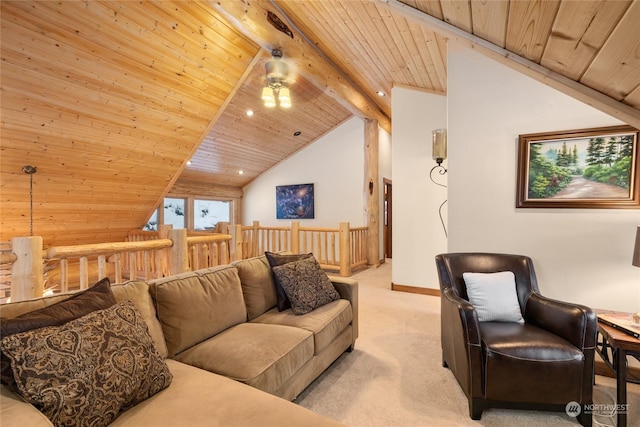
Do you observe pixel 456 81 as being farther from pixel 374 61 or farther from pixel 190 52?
pixel 190 52

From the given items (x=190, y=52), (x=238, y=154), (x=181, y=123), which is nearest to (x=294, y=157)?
(x=238, y=154)

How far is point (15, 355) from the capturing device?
3.06 feet

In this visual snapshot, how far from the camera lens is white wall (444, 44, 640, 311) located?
7.43ft

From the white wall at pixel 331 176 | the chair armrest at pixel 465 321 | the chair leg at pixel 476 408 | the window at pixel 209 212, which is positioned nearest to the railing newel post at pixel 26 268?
the chair armrest at pixel 465 321

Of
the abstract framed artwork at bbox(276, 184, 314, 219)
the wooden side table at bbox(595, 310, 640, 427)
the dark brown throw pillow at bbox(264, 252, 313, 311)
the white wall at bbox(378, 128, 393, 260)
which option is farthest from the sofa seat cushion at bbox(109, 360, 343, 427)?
the abstract framed artwork at bbox(276, 184, 314, 219)

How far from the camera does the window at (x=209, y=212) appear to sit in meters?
6.92

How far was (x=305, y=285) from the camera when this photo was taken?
7.60ft

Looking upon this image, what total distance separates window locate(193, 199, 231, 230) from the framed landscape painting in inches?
249

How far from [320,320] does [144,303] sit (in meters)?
1.09

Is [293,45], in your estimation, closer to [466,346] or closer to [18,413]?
[466,346]

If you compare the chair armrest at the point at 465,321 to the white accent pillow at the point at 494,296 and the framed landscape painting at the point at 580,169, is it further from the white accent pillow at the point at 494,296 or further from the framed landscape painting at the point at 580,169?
the framed landscape painting at the point at 580,169

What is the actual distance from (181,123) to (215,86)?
0.66 m

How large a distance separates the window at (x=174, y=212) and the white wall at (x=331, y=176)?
6.28 ft

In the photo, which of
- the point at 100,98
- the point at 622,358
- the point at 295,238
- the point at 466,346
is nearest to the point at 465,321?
the point at 466,346
